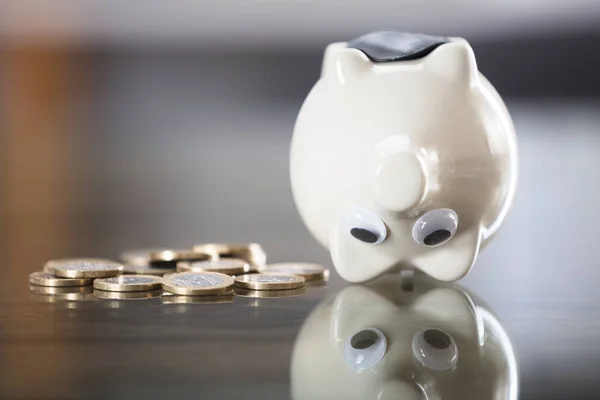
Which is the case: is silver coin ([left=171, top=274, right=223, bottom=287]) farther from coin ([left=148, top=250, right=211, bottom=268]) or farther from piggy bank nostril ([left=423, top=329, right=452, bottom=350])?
piggy bank nostril ([left=423, top=329, right=452, bottom=350])

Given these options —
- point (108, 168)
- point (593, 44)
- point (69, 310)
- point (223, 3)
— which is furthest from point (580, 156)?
point (69, 310)

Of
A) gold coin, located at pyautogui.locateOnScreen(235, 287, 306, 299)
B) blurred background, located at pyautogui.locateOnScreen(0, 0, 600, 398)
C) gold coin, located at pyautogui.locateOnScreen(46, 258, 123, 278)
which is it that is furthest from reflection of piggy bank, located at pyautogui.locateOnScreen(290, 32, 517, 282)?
→ blurred background, located at pyautogui.locateOnScreen(0, 0, 600, 398)

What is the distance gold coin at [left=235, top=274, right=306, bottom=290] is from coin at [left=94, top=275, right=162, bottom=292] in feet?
0.58

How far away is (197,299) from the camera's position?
5.49ft

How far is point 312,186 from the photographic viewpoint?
1740 mm

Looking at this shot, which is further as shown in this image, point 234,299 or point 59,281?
point 59,281

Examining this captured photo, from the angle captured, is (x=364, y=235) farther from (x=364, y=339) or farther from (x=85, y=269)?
(x=85, y=269)

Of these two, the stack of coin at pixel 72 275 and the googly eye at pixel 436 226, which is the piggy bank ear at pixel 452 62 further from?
the stack of coin at pixel 72 275

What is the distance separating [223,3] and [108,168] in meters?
1.39

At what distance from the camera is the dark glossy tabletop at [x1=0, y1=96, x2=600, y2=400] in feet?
3.72

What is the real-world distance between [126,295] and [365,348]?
60cm

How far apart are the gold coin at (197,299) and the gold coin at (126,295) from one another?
40 mm

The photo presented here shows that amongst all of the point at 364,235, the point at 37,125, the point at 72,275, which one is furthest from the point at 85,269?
the point at 37,125

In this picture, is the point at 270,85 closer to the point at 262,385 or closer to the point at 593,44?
the point at 593,44
